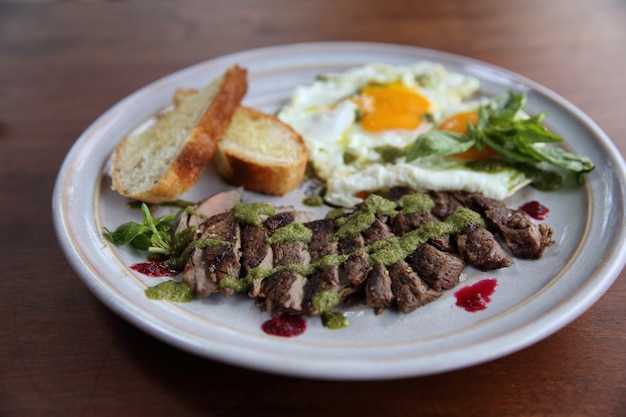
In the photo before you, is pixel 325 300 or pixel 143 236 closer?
pixel 325 300

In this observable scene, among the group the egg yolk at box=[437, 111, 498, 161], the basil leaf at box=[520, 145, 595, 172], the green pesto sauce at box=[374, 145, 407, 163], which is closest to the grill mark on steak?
the green pesto sauce at box=[374, 145, 407, 163]

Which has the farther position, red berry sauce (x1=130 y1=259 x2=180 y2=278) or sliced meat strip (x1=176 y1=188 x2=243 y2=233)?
sliced meat strip (x1=176 y1=188 x2=243 y2=233)

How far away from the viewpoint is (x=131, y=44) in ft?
20.5

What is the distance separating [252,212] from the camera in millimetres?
3453

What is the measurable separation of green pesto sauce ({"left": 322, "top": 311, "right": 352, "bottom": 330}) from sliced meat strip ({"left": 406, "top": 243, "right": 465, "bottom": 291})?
1.65 feet

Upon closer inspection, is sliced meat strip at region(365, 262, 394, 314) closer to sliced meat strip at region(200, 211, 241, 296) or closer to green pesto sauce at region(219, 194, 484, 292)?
green pesto sauce at region(219, 194, 484, 292)

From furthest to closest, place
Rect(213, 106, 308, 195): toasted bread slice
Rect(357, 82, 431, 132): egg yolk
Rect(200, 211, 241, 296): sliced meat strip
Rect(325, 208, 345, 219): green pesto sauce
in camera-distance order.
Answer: Rect(357, 82, 431, 132): egg yolk, Rect(213, 106, 308, 195): toasted bread slice, Rect(325, 208, 345, 219): green pesto sauce, Rect(200, 211, 241, 296): sliced meat strip

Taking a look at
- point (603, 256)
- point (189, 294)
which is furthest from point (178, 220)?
point (603, 256)

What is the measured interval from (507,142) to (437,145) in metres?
0.56

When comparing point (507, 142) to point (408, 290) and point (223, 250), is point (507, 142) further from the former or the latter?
point (223, 250)

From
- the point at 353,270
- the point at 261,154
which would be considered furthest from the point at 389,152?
the point at 353,270

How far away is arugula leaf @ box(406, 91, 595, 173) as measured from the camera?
389 cm

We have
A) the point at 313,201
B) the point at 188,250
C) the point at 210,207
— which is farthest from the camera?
the point at 313,201

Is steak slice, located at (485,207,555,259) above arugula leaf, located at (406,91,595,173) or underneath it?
underneath
